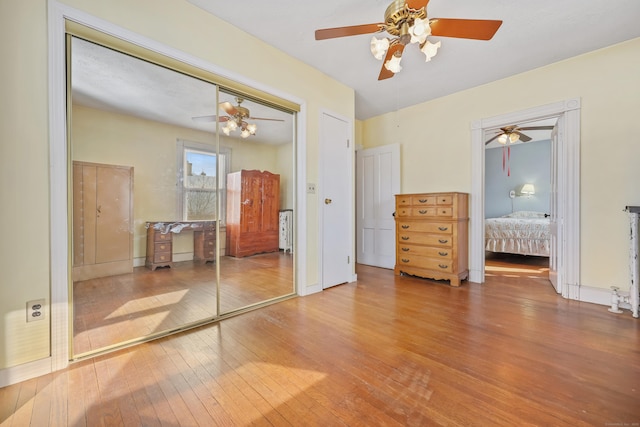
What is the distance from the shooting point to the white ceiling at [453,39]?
2.16 meters

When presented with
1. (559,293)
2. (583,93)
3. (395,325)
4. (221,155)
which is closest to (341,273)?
(395,325)

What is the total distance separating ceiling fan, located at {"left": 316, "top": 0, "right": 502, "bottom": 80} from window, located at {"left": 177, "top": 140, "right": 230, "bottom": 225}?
1.43 metres

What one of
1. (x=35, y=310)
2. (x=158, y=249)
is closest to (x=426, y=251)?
(x=158, y=249)

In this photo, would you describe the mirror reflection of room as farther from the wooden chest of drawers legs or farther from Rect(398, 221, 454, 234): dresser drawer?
Rect(398, 221, 454, 234): dresser drawer

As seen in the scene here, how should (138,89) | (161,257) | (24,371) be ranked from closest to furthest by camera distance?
(24,371) → (138,89) → (161,257)

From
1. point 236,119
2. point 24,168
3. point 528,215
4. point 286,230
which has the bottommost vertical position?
point 286,230

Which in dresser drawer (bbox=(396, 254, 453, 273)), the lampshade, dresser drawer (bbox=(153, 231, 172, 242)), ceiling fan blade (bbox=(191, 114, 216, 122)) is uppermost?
ceiling fan blade (bbox=(191, 114, 216, 122))

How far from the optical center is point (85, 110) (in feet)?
6.01

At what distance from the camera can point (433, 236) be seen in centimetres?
356

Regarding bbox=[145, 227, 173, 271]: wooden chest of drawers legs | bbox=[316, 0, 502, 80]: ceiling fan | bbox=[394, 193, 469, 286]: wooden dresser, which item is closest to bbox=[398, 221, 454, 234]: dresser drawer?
bbox=[394, 193, 469, 286]: wooden dresser

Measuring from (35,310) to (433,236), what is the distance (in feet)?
12.4

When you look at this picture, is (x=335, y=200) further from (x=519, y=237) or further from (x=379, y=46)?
(x=519, y=237)

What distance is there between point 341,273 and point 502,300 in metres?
1.81

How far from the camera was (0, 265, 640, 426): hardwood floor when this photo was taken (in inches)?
48.6
